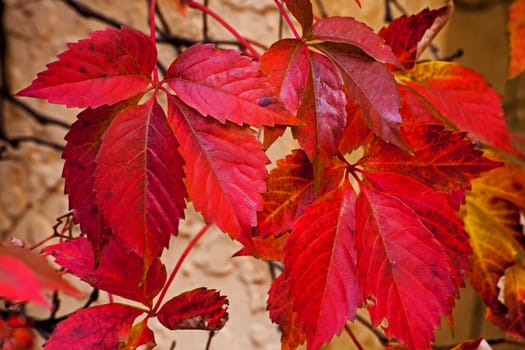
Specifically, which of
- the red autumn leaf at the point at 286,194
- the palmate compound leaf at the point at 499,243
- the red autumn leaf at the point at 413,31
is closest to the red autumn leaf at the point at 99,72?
the red autumn leaf at the point at 286,194

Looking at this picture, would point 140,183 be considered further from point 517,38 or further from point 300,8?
point 517,38

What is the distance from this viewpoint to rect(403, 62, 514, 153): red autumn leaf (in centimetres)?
51

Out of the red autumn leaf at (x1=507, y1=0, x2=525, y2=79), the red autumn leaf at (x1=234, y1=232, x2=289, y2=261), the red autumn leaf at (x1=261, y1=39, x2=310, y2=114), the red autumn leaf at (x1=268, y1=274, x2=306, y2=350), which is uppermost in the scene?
the red autumn leaf at (x1=507, y1=0, x2=525, y2=79)

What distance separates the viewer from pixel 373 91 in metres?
0.39

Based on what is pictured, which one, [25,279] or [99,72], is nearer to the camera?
[25,279]

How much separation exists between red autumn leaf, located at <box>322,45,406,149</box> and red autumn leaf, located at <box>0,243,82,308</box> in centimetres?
21

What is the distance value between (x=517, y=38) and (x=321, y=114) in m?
0.44

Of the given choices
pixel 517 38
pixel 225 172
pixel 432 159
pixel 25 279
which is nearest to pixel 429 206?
pixel 432 159

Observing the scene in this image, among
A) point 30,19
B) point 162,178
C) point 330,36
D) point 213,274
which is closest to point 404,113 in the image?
point 330,36

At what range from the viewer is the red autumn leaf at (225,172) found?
0.36 meters

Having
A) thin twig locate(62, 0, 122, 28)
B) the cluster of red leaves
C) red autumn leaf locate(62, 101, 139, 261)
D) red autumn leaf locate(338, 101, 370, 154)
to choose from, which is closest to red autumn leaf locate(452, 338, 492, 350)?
the cluster of red leaves

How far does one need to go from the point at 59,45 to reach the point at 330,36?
37 cm

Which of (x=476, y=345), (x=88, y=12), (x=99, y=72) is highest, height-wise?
(x=88, y=12)

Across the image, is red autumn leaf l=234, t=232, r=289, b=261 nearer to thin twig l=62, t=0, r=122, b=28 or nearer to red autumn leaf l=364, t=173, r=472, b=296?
red autumn leaf l=364, t=173, r=472, b=296
